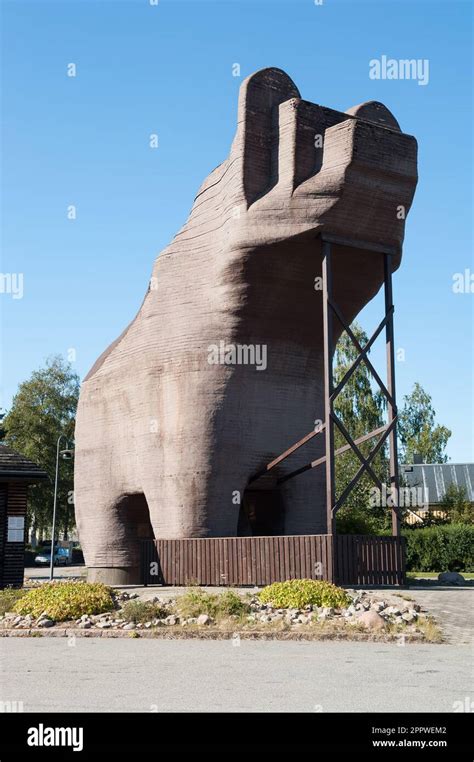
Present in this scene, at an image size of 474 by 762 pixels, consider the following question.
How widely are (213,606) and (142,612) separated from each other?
1.25 metres

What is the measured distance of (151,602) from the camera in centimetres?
1533

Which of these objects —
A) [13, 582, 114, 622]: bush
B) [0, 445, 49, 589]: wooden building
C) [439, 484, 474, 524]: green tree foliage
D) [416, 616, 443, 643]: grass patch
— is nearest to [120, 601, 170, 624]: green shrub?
[13, 582, 114, 622]: bush

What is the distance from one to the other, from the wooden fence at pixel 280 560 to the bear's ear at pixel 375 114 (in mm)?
11583

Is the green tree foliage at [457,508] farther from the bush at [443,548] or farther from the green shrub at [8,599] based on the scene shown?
the green shrub at [8,599]

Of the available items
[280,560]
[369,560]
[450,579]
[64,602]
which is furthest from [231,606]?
[450,579]

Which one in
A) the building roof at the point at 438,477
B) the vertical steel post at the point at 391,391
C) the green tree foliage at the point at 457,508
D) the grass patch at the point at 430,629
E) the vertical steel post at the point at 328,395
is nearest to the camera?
the grass patch at the point at 430,629

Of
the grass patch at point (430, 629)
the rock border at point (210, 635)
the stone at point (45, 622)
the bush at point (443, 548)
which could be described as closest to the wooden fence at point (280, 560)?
the grass patch at point (430, 629)

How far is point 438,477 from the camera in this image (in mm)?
57031

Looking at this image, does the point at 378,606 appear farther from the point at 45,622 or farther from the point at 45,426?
the point at 45,426

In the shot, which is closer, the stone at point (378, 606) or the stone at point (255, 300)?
the stone at point (378, 606)

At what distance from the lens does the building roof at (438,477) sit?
55594 millimetres

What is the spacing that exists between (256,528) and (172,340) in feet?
21.3

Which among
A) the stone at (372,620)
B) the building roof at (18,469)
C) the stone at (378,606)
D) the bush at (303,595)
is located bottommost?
the stone at (372,620)
